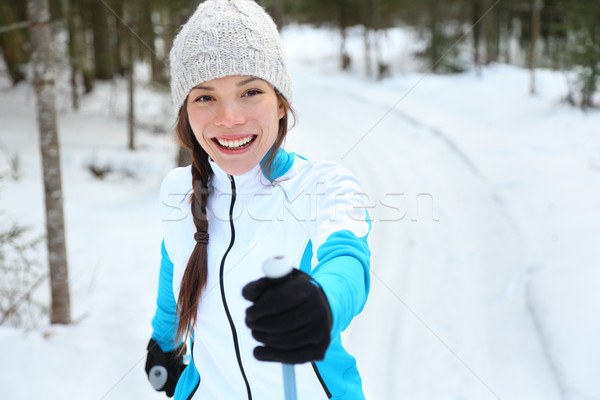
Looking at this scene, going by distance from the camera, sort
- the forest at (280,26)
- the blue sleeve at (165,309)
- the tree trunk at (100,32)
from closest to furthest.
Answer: the blue sleeve at (165,309)
the forest at (280,26)
the tree trunk at (100,32)

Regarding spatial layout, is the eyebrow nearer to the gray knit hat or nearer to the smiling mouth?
the gray knit hat

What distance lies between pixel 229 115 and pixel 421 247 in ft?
13.4

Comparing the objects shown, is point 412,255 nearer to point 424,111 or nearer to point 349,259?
point 349,259

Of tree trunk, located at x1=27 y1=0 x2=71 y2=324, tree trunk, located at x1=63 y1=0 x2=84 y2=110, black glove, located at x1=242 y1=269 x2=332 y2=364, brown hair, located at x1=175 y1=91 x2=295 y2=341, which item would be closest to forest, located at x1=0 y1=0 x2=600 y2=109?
tree trunk, located at x1=63 y1=0 x2=84 y2=110

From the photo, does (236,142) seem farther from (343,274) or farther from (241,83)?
(343,274)

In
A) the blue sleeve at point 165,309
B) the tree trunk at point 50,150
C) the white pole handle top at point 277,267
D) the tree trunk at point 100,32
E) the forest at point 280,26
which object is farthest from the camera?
the tree trunk at point 100,32

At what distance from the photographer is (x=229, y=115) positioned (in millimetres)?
1452

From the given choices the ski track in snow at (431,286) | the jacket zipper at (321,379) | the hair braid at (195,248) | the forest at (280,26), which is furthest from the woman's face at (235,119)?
the ski track in snow at (431,286)

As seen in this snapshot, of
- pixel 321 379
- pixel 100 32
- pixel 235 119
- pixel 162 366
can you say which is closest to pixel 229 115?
pixel 235 119

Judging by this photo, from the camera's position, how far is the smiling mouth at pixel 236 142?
59.5 inches

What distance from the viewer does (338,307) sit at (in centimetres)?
108

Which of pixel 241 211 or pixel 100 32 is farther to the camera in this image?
pixel 100 32

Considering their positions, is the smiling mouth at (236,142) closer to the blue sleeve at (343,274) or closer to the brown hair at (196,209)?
the brown hair at (196,209)

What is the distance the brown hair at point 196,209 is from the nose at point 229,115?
164mm
